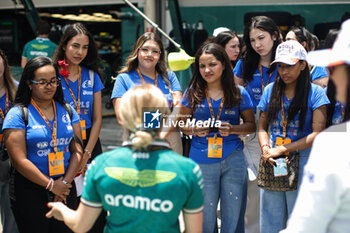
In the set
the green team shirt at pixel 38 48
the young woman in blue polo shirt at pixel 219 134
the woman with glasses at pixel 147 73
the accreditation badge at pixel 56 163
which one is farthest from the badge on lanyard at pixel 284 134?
the green team shirt at pixel 38 48

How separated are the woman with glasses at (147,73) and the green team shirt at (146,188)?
1.60m

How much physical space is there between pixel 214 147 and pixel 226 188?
0.33 m

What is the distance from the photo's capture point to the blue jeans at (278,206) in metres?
2.85

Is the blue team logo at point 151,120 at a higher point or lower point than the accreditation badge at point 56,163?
higher

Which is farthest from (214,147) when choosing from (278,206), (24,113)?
(24,113)

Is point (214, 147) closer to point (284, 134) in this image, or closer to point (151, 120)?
point (284, 134)

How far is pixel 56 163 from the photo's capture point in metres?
2.81

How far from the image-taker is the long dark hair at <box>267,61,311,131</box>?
286 centimetres

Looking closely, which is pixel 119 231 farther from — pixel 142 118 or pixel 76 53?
pixel 76 53

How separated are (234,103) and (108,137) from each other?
483cm

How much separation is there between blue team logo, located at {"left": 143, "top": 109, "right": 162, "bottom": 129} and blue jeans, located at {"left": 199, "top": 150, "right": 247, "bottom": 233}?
1.22 m

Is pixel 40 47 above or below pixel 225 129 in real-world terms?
above

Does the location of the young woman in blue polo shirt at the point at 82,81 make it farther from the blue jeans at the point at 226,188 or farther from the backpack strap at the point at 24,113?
the blue jeans at the point at 226,188

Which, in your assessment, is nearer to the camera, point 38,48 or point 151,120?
point 151,120
